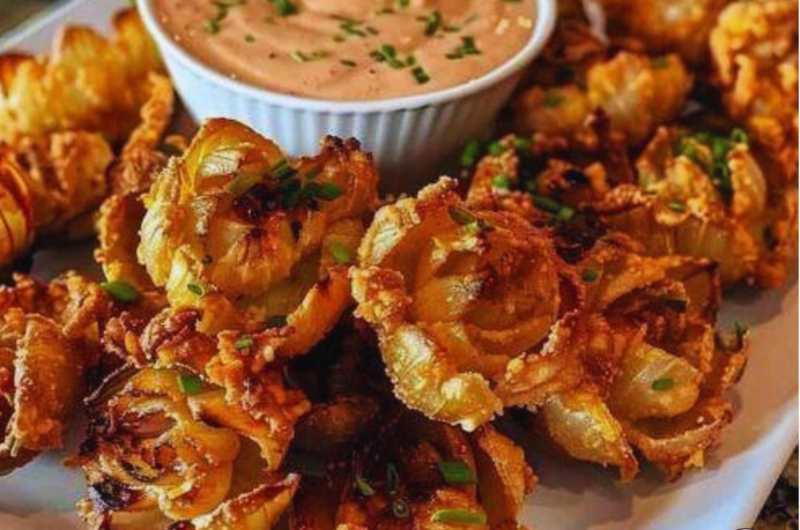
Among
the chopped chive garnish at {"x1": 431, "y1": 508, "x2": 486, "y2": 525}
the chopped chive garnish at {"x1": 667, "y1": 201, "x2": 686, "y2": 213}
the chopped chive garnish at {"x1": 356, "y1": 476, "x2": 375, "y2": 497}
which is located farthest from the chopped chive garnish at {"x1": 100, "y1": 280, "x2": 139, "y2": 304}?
the chopped chive garnish at {"x1": 667, "y1": 201, "x2": 686, "y2": 213}

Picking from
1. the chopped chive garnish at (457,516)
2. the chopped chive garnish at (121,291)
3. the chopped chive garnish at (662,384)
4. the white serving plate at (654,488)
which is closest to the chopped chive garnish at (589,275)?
the chopped chive garnish at (662,384)

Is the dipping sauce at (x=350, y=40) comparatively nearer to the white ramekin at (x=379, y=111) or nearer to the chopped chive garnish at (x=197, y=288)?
the white ramekin at (x=379, y=111)

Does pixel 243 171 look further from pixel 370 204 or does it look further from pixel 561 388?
pixel 561 388

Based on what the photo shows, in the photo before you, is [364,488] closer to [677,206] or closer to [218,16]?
[677,206]

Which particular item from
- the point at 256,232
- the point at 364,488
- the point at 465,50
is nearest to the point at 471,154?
the point at 465,50

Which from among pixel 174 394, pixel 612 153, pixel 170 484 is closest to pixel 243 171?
pixel 174 394
